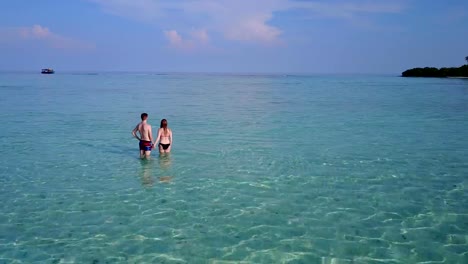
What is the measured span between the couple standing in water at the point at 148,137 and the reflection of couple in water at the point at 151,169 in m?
0.37

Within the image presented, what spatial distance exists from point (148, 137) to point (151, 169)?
197cm

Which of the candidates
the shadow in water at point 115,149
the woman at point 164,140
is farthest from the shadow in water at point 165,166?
the shadow in water at point 115,149

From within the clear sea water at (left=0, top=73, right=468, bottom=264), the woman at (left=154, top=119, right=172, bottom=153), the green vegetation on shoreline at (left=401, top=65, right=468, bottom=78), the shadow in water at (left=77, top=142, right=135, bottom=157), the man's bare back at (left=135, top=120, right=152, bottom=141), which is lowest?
the clear sea water at (left=0, top=73, right=468, bottom=264)

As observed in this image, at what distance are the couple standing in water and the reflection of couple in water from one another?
373mm

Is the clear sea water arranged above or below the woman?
below

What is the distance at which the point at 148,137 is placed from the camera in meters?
16.8

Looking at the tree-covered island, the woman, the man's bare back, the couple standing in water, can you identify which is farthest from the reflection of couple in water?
the tree-covered island

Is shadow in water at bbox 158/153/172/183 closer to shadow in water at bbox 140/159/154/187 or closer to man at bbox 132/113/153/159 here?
shadow in water at bbox 140/159/154/187

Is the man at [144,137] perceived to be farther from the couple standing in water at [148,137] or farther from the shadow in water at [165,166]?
the shadow in water at [165,166]

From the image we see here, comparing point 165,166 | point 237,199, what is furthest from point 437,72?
point 237,199

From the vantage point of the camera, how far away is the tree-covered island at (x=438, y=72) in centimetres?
14650

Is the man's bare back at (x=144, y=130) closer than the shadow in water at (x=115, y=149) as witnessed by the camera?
Yes

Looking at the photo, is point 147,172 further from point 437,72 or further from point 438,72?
point 437,72

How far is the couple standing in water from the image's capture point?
16.5 meters
